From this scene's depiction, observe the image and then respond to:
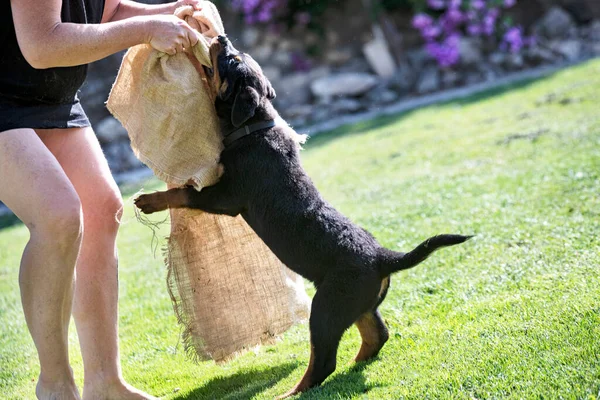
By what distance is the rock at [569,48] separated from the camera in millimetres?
12008

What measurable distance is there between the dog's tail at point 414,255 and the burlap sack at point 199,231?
0.76 m

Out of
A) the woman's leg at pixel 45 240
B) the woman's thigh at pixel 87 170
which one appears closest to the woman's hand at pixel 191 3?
the woman's thigh at pixel 87 170

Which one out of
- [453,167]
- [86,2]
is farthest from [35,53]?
[453,167]

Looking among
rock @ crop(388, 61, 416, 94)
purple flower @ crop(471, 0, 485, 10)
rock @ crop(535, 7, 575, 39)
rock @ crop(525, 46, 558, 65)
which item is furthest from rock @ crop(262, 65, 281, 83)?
rock @ crop(535, 7, 575, 39)

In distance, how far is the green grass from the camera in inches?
119

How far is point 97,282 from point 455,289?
1.91m

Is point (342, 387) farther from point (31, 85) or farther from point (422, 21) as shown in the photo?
point (422, 21)

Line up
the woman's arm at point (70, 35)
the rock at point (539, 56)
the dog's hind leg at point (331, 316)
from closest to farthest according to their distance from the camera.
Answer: the woman's arm at point (70, 35) → the dog's hind leg at point (331, 316) → the rock at point (539, 56)

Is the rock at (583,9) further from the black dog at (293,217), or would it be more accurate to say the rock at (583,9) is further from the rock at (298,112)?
Result: the black dog at (293,217)

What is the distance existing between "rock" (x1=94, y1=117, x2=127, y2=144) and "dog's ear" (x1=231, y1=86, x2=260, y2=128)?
8341 millimetres

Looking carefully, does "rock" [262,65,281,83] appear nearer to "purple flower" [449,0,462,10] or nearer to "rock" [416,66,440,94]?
"rock" [416,66,440,94]

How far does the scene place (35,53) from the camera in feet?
9.14

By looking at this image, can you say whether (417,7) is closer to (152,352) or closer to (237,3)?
(237,3)

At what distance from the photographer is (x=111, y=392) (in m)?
3.28
